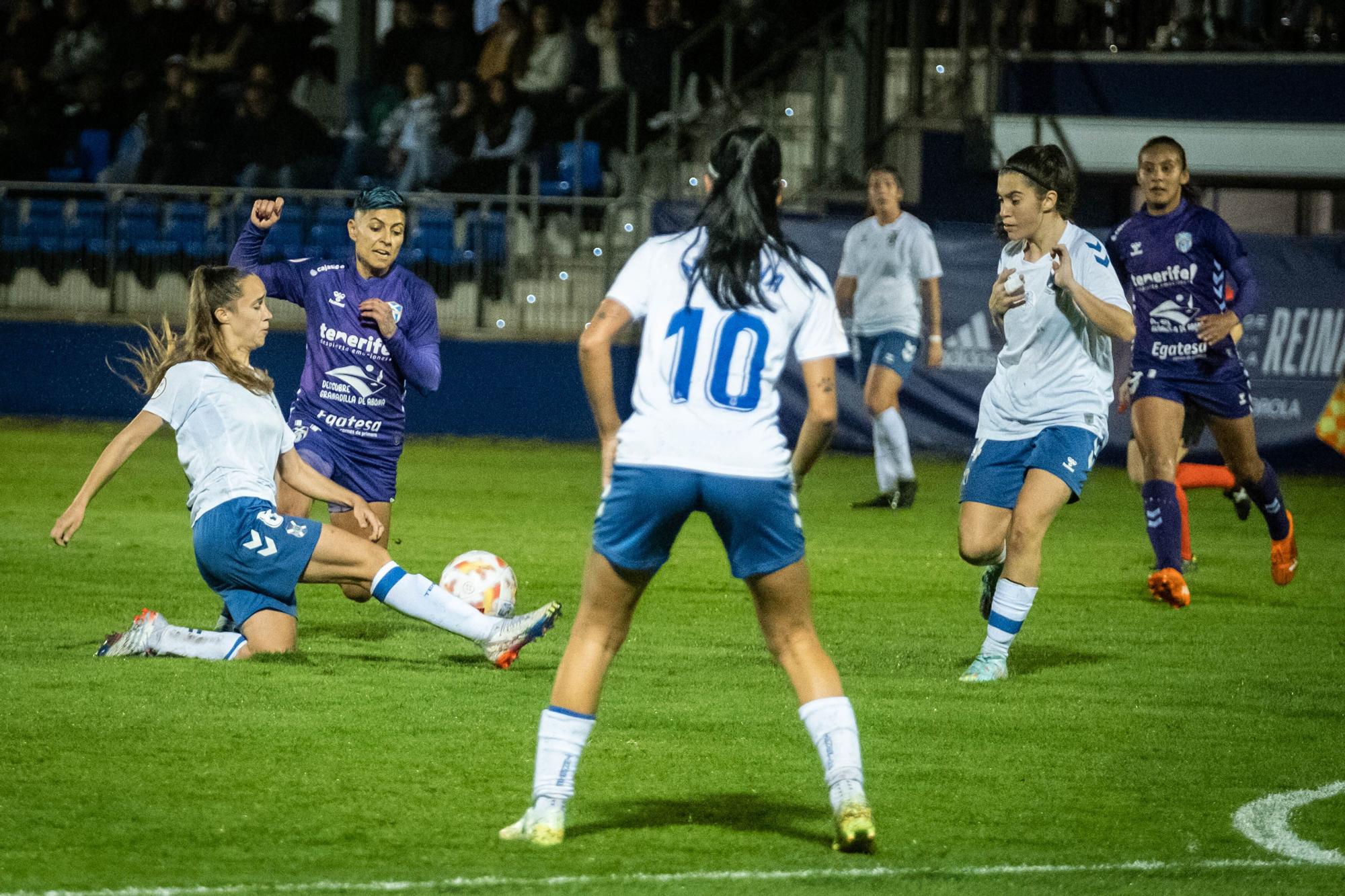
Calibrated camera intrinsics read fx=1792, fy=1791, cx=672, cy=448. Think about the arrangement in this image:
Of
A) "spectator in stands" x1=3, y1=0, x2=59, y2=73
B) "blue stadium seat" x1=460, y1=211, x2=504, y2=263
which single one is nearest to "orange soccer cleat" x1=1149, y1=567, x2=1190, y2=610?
"blue stadium seat" x1=460, y1=211, x2=504, y2=263

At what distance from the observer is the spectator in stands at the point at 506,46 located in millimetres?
20703

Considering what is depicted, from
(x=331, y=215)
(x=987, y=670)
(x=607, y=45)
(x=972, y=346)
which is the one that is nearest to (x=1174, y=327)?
(x=987, y=670)

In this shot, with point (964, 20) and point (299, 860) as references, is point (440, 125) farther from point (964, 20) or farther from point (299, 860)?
point (299, 860)

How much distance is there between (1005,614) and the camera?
7.07m

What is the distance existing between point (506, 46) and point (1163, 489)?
525 inches

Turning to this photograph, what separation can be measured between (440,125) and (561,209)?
3.41 metres

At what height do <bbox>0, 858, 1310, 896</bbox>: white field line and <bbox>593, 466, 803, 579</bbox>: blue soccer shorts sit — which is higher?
<bbox>593, 466, 803, 579</bbox>: blue soccer shorts

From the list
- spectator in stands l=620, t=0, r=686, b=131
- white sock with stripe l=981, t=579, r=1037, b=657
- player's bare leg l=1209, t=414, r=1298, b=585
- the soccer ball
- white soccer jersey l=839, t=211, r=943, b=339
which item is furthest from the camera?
spectator in stands l=620, t=0, r=686, b=131

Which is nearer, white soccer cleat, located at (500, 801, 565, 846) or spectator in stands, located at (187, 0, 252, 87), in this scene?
white soccer cleat, located at (500, 801, 565, 846)

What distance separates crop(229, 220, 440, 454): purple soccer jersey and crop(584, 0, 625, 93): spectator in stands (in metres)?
12.9

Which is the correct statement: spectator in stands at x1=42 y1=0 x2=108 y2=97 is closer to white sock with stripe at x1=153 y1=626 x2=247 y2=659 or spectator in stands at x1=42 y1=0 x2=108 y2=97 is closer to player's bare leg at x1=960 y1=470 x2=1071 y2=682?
white sock with stripe at x1=153 y1=626 x2=247 y2=659

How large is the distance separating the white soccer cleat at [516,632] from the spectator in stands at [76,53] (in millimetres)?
17430

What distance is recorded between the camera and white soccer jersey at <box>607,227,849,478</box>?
14.8 feet

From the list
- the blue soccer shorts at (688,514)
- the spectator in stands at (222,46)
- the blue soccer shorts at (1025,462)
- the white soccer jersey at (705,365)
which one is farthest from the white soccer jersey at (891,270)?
the spectator in stands at (222,46)
